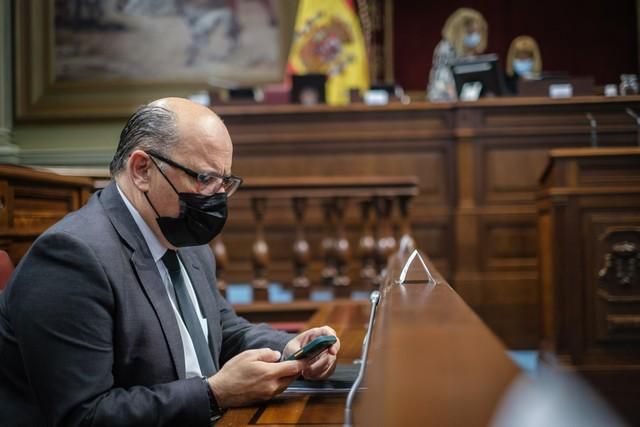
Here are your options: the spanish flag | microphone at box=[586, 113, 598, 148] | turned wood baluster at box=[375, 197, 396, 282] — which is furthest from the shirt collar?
the spanish flag

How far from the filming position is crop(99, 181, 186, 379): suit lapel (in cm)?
171

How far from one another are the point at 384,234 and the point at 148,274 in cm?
327

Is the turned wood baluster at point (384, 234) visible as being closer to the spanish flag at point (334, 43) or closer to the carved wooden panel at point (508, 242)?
the carved wooden panel at point (508, 242)

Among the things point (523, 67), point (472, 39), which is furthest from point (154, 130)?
point (472, 39)

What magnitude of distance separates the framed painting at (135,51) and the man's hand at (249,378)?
4583 millimetres

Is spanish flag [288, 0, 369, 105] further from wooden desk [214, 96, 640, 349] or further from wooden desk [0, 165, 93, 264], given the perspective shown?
wooden desk [0, 165, 93, 264]

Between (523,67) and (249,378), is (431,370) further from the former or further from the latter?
(523,67)

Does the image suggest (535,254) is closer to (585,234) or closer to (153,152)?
(585,234)

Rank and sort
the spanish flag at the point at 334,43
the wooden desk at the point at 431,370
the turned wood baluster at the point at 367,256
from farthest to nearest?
the spanish flag at the point at 334,43 → the turned wood baluster at the point at 367,256 → the wooden desk at the point at 431,370

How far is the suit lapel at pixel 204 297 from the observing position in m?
1.99

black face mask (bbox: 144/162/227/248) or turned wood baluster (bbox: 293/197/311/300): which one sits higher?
black face mask (bbox: 144/162/227/248)

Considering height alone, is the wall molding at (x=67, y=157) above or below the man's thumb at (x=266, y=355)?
above

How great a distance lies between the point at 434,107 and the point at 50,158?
9.20 ft

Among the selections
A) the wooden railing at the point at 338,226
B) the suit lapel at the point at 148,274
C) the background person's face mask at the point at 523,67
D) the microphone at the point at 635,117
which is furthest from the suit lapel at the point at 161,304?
the background person's face mask at the point at 523,67
